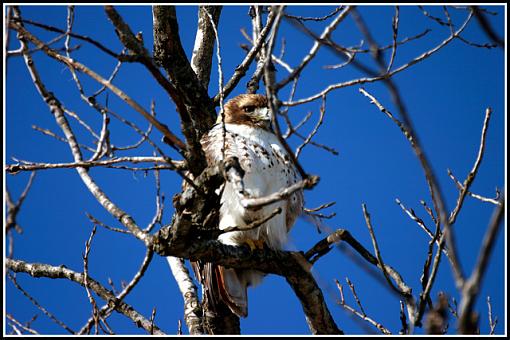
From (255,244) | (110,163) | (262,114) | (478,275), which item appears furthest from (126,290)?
(478,275)

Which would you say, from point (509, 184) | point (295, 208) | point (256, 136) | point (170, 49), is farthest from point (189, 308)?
point (509, 184)

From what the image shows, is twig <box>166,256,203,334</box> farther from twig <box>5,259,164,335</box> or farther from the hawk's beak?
the hawk's beak

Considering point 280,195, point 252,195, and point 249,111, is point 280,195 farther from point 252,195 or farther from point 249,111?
point 249,111

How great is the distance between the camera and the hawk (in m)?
3.96

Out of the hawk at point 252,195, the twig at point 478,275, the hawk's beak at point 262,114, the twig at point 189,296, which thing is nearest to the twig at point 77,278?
the twig at point 189,296

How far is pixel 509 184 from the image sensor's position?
196 cm

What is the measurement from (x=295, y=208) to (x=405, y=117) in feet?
10.5

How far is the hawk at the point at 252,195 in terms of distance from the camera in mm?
3959

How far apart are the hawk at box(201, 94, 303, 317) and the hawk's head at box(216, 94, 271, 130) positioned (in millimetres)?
88

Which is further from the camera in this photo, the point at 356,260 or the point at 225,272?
the point at 225,272

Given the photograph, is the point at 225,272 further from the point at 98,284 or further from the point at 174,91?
the point at 174,91

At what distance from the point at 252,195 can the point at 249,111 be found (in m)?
0.97

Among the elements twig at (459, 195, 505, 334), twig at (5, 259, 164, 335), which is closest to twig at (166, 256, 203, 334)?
twig at (5, 259, 164, 335)

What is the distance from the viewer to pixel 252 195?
3.86m
